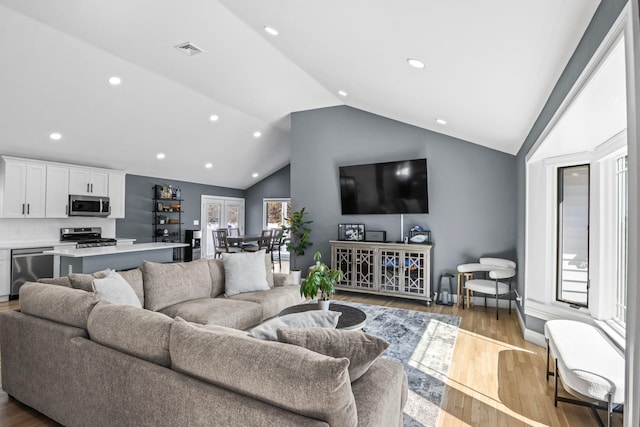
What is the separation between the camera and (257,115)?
6.99m

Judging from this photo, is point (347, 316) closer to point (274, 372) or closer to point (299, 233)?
point (274, 372)

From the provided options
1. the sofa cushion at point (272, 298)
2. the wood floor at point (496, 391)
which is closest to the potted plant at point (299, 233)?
the sofa cushion at point (272, 298)

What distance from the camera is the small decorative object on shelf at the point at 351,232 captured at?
602cm

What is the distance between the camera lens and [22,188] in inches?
220

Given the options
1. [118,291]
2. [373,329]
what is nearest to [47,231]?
[118,291]

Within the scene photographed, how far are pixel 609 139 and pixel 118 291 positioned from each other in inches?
161

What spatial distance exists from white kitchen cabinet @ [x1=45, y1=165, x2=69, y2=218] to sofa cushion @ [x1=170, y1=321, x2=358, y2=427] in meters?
6.03

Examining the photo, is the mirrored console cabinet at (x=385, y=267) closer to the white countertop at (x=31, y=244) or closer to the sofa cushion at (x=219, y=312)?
the sofa cushion at (x=219, y=312)

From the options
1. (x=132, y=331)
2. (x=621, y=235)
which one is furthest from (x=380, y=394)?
(x=621, y=235)

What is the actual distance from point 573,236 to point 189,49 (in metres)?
4.84

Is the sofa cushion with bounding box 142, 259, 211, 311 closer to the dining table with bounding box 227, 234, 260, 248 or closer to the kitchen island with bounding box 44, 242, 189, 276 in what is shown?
the kitchen island with bounding box 44, 242, 189, 276

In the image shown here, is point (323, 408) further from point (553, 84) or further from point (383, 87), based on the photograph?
point (383, 87)

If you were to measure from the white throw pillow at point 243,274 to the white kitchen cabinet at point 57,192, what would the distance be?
4.15m

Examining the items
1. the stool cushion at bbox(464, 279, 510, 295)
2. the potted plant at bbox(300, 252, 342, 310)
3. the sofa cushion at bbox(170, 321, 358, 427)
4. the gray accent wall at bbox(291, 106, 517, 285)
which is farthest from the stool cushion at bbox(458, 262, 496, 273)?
the sofa cushion at bbox(170, 321, 358, 427)
